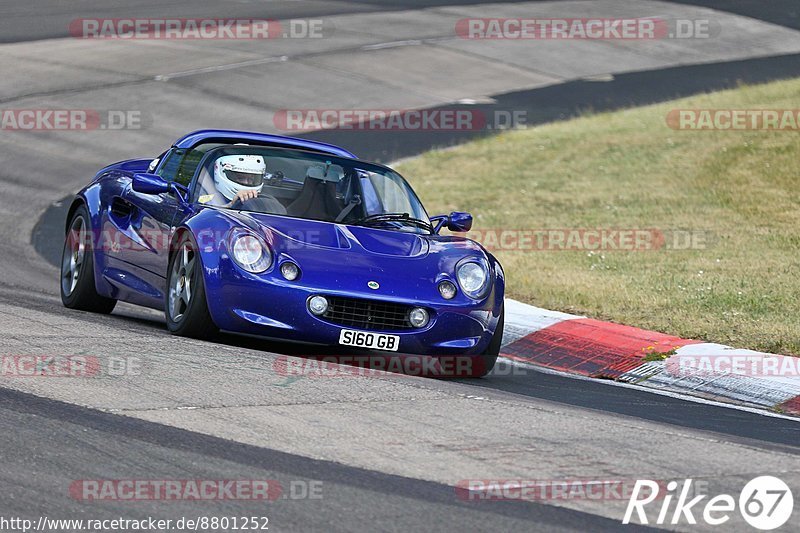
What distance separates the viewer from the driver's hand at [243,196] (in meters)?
9.29

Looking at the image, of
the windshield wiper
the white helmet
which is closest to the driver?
the white helmet

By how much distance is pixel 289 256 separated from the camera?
8438mm

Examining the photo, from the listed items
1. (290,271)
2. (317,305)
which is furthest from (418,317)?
(290,271)

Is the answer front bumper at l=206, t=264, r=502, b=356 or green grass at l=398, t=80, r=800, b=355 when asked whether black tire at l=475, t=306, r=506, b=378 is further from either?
green grass at l=398, t=80, r=800, b=355

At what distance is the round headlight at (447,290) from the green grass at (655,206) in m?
2.60

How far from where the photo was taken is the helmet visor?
946cm

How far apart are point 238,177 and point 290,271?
4.45ft

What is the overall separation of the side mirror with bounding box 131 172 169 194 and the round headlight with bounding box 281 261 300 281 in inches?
56.0
